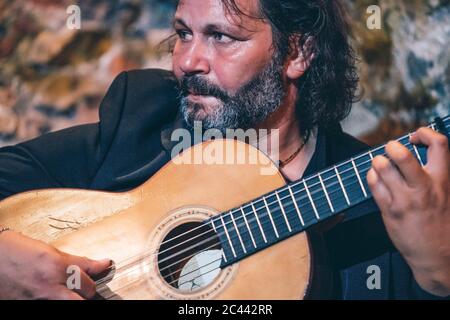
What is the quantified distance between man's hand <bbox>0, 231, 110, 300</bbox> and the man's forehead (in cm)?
51

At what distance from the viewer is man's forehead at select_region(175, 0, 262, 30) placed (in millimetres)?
1200

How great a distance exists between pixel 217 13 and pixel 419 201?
53 cm

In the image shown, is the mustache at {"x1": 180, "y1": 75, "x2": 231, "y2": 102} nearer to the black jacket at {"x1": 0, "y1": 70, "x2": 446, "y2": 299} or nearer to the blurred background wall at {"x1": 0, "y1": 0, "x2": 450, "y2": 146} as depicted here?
the black jacket at {"x1": 0, "y1": 70, "x2": 446, "y2": 299}

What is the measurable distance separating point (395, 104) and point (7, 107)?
87cm

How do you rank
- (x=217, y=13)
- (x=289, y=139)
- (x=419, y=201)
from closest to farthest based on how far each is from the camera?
1. (x=419, y=201)
2. (x=217, y=13)
3. (x=289, y=139)

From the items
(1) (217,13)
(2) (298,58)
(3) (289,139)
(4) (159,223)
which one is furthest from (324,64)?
(4) (159,223)

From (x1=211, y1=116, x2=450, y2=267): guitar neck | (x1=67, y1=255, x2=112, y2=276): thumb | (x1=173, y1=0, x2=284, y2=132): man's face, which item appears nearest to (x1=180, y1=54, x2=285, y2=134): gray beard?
(x1=173, y1=0, x2=284, y2=132): man's face

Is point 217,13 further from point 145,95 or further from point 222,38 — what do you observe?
point 145,95

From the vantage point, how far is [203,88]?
3.98 feet

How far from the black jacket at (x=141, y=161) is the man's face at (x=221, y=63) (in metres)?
0.09

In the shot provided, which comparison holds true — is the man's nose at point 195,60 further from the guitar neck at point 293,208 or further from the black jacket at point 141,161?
the guitar neck at point 293,208

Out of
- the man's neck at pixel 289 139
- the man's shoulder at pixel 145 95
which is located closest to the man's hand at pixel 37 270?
the man's shoulder at pixel 145 95

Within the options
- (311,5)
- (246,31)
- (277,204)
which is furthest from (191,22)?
(277,204)

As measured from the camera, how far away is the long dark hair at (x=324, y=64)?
133 cm
